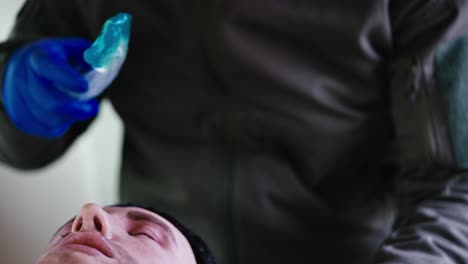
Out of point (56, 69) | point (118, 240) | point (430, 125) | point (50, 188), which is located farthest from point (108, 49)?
point (50, 188)

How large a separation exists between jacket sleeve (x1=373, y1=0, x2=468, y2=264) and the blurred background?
1.78ft

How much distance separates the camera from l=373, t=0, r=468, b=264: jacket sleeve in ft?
1.58

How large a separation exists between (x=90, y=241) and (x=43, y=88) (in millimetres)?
259

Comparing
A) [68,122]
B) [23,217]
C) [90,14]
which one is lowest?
[23,217]

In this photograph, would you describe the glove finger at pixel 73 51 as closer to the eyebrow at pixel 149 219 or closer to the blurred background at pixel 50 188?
the eyebrow at pixel 149 219

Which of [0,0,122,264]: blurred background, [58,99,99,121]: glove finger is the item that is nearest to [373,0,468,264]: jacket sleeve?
[58,99,99,121]: glove finger

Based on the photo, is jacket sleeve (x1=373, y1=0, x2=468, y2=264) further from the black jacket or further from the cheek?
the cheek

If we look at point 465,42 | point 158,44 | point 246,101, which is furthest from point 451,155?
point 158,44

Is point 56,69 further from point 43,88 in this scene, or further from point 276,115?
point 276,115

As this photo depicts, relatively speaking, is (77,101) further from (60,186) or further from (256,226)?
(60,186)

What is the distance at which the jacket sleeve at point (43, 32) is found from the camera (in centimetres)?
62

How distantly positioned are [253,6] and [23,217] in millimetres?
623

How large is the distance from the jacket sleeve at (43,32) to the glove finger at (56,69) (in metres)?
0.07

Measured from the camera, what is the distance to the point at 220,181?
2.07 feet
